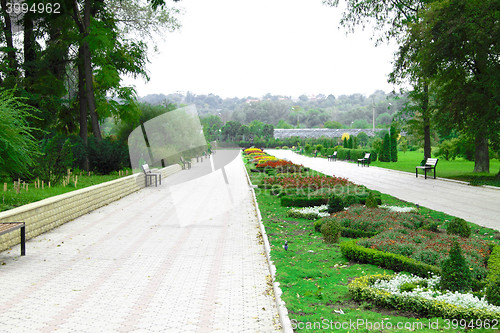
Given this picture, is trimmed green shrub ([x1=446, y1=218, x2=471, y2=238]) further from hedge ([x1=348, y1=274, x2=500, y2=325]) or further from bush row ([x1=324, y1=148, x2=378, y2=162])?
bush row ([x1=324, y1=148, x2=378, y2=162])

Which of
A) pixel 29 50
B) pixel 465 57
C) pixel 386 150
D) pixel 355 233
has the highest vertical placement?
pixel 29 50

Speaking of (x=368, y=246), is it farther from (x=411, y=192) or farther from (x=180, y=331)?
(x=411, y=192)

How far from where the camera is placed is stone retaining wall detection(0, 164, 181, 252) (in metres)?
7.70

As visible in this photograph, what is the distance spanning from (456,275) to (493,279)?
2.01 ft

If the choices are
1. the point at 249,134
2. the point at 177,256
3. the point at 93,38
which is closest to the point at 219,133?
the point at 249,134

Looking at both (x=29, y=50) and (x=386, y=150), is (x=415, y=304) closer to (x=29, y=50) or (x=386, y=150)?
(x=29, y=50)

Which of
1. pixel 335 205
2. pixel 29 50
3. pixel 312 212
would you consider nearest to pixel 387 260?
pixel 335 205

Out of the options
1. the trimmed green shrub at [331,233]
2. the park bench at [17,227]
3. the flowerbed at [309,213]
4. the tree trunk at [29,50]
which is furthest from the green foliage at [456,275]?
the tree trunk at [29,50]

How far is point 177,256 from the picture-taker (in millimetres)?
7023

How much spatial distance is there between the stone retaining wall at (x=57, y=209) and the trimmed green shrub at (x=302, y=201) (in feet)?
17.7

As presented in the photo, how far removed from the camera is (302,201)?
1173cm

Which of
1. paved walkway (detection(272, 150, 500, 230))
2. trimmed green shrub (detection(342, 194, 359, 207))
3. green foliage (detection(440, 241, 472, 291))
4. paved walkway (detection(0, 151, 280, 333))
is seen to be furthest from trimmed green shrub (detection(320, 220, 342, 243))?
paved walkway (detection(272, 150, 500, 230))

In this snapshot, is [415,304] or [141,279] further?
[141,279]

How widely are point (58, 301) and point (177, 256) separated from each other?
7.73 feet
